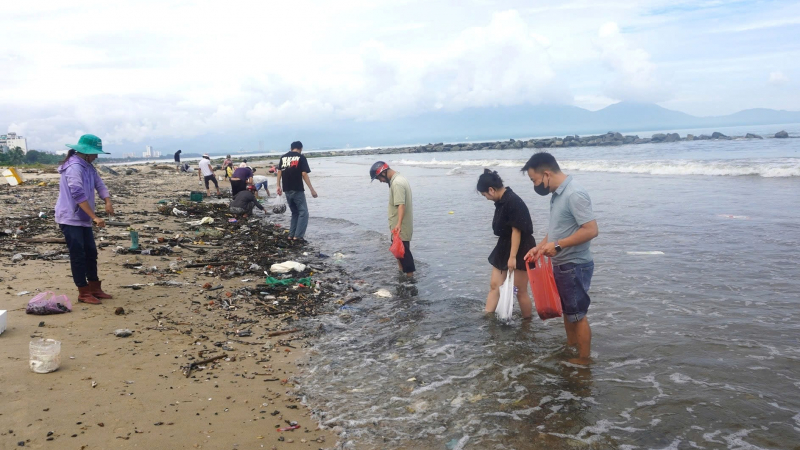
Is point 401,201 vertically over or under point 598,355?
over

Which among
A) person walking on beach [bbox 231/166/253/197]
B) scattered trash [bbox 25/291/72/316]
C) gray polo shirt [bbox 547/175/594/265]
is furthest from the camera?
Result: person walking on beach [bbox 231/166/253/197]

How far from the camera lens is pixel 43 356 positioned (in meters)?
4.11

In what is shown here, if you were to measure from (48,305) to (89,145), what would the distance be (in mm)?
1903

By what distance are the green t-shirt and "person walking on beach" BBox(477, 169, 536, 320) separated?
2.02 m

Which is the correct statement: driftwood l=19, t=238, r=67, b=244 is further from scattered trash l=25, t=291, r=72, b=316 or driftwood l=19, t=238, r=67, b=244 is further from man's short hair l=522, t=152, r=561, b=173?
man's short hair l=522, t=152, r=561, b=173

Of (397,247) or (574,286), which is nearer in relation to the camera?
(574,286)

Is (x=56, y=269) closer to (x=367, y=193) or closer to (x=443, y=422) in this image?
(x=443, y=422)

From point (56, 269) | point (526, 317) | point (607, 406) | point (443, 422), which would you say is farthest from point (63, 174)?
point (607, 406)

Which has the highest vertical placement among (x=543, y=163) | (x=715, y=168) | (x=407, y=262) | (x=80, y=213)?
(x=543, y=163)

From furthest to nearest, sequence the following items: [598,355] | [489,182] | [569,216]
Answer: [489,182]
[598,355]
[569,216]

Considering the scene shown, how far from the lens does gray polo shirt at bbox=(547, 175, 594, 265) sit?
4.38 metres

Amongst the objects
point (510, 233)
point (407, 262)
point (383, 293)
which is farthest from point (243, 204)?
point (510, 233)

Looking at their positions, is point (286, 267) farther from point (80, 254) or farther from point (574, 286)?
point (574, 286)

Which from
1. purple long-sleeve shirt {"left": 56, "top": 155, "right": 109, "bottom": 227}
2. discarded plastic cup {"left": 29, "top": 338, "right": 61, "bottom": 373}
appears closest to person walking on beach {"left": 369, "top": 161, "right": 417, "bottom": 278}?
purple long-sleeve shirt {"left": 56, "top": 155, "right": 109, "bottom": 227}
